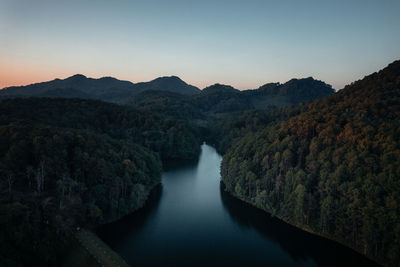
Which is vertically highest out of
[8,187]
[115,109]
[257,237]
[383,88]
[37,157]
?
[383,88]

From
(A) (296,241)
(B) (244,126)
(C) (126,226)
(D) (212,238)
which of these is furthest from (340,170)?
(B) (244,126)

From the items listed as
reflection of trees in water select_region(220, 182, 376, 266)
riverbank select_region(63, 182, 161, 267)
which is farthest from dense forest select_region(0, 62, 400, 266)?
reflection of trees in water select_region(220, 182, 376, 266)

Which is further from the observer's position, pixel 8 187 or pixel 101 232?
pixel 101 232

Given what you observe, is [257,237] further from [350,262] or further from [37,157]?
[37,157]

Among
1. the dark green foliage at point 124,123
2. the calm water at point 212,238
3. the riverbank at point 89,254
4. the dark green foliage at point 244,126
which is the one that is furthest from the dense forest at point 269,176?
the dark green foliage at point 244,126

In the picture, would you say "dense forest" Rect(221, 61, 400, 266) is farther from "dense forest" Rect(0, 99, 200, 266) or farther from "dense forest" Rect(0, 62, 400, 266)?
"dense forest" Rect(0, 99, 200, 266)

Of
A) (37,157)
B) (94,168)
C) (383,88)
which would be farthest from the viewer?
(383,88)

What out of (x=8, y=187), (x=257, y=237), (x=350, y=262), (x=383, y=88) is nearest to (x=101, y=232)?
(x=8, y=187)
